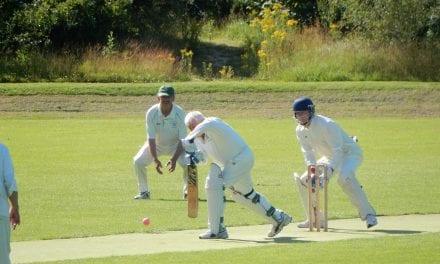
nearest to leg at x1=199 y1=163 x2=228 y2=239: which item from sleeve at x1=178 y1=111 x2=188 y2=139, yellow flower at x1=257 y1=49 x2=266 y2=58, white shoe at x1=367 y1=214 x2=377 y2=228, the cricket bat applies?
the cricket bat

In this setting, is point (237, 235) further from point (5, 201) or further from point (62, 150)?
point (62, 150)

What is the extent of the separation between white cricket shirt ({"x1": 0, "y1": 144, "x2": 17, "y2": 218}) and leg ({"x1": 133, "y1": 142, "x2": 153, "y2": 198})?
24.8ft

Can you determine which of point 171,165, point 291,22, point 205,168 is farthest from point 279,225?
point 291,22

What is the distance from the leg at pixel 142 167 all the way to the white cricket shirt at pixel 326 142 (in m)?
3.85

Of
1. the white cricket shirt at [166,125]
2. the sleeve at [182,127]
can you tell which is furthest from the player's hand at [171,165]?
the sleeve at [182,127]

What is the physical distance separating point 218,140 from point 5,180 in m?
4.25

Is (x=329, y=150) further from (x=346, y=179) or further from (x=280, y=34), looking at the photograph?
(x=280, y=34)

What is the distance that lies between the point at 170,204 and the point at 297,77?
19.5 m

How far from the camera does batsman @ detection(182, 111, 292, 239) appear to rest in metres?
12.6

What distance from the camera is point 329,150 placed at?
44.4 feet

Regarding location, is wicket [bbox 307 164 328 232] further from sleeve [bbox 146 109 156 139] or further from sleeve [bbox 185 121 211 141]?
sleeve [bbox 146 109 156 139]

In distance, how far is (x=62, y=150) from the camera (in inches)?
910

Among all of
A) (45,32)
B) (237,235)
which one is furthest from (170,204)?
(45,32)

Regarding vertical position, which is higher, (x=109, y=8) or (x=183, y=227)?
(x=109, y=8)
